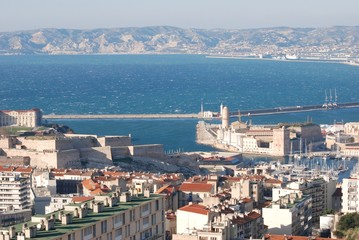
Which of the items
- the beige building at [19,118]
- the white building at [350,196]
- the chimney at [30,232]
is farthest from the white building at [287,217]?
the beige building at [19,118]

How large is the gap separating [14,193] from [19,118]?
21907mm

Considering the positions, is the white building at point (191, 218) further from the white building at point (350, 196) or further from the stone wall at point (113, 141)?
the stone wall at point (113, 141)

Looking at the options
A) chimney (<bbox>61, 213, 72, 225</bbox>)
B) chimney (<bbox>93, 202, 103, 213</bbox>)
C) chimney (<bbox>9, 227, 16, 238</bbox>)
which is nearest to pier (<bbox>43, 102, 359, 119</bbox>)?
chimney (<bbox>93, 202, 103, 213</bbox>)

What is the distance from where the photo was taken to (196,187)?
31.8m

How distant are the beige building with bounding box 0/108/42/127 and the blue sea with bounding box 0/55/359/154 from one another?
812cm

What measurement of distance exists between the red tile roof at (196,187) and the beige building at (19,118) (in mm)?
21719

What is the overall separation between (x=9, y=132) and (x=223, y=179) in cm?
1669

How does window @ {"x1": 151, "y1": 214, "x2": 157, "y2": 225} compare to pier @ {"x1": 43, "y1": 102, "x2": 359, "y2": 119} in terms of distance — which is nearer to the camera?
window @ {"x1": 151, "y1": 214, "x2": 157, "y2": 225}

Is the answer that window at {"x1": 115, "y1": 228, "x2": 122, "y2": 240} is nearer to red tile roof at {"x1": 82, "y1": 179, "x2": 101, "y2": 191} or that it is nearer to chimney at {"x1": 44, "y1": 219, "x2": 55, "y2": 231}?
chimney at {"x1": 44, "y1": 219, "x2": 55, "y2": 231}

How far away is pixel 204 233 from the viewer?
70.5 feet

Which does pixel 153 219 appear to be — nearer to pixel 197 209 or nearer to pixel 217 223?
pixel 217 223

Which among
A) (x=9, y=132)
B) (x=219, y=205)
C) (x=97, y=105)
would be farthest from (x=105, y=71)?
(x=219, y=205)

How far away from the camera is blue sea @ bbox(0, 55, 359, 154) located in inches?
2731

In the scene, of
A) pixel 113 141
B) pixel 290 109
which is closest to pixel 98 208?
pixel 113 141
